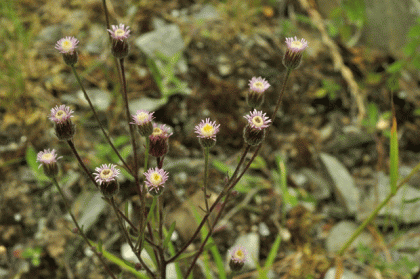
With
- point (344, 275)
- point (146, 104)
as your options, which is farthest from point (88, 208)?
point (344, 275)

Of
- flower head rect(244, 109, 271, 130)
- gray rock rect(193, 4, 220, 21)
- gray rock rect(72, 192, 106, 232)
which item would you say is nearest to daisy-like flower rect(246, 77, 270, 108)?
flower head rect(244, 109, 271, 130)

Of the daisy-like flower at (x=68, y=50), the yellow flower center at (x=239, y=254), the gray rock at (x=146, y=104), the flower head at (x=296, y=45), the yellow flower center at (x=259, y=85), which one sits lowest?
the yellow flower center at (x=239, y=254)

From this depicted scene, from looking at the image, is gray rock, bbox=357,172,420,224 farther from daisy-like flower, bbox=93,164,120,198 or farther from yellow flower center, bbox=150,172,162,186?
daisy-like flower, bbox=93,164,120,198

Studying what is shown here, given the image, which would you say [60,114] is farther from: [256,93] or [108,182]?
[256,93]

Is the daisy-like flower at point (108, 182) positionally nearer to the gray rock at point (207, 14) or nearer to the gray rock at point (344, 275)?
the gray rock at point (344, 275)

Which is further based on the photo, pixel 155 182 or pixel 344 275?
pixel 344 275

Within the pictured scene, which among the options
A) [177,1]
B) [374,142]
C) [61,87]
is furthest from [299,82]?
[61,87]

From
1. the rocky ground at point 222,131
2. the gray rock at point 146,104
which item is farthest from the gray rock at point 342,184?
the gray rock at point 146,104
